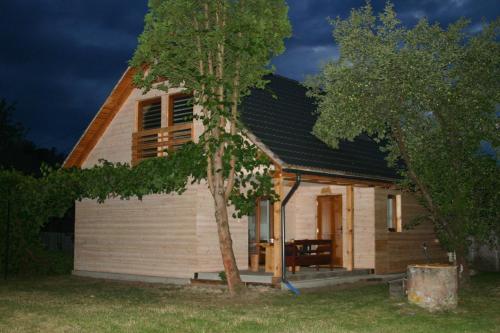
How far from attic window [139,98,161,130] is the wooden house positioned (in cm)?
3

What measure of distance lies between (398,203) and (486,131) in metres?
4.53

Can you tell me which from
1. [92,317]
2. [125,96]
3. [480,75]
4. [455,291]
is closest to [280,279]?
[455,291]

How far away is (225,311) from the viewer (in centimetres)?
1080

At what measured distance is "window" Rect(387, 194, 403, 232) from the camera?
17625 millimetres

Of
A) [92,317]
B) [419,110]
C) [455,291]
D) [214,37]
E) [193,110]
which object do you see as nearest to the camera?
[92,317]

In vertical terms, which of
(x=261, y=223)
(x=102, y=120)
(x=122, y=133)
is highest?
(x=102, y=120)

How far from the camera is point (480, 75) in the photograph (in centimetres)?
1359

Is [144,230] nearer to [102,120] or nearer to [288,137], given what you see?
[102,120]

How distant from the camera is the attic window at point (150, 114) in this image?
1700 centimetres

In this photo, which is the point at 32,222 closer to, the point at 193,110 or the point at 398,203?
the point at 193,110

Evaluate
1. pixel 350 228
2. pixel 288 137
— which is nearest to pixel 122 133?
pixel 288 137

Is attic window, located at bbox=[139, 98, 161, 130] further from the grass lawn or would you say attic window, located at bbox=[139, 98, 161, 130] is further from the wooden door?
the wooden door

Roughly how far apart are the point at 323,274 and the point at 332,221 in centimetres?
291

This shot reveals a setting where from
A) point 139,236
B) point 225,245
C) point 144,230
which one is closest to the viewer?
point 225,245
